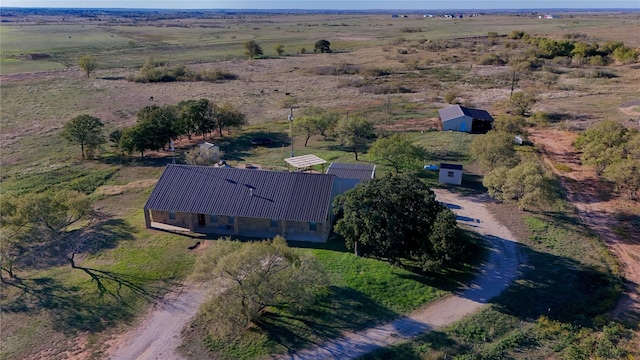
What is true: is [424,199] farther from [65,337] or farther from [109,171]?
[109,171]

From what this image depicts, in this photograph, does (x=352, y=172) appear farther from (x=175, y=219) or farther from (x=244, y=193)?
(x=175, y=219)

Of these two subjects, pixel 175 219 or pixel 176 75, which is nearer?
pixel 175 219

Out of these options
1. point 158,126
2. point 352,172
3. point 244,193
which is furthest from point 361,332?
point 158,126

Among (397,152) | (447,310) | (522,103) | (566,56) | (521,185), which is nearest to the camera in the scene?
(447,310)

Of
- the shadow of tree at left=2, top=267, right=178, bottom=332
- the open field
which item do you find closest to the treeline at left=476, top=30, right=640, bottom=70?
the open field

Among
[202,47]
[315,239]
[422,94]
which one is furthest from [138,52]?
[315,239]

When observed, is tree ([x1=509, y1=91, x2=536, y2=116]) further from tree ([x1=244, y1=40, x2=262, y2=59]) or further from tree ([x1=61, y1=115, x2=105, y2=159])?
tree ([x1=244, y1=40, x2=262, y2=59])

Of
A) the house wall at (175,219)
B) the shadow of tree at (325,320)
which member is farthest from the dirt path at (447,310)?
the house wall at (175,219)
